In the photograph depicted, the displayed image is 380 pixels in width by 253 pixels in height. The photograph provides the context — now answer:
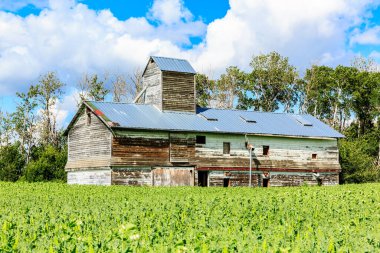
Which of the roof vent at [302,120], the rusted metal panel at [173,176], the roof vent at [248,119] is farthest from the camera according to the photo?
the roof vent at [302,120]

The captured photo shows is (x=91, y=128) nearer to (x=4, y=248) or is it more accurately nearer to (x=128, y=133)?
(x=128, y=133)

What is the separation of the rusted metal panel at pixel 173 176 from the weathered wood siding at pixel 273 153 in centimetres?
123

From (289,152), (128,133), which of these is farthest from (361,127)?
(128,133)

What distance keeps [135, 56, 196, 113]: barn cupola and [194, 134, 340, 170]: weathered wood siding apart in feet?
12.5

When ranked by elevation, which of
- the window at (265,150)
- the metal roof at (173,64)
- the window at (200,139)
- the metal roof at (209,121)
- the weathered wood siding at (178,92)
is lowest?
the window at (265,150)

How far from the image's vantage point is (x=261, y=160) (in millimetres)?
46906


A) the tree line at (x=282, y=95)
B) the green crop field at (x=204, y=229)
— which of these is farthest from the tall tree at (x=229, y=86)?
the green crop field at (x=204, y=229)

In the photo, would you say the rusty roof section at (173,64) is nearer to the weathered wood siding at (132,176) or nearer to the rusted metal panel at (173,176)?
the rusted metal panel at (173,176)

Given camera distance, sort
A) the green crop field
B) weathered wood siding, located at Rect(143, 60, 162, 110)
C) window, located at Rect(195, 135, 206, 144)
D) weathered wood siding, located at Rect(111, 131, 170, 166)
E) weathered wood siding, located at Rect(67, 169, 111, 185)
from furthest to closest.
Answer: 1. weathered wood siding, located at Rect(143, 60, 162, 110)
2. window, located at Rect(195, 135, 206, 144)
3. weathered wood siding, located at Rect(67, 169, 111, 185)
4. weathered wood siding, located at Rect(111, 131, 170, 166)
5. the green crop field

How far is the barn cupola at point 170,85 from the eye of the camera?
149 ft

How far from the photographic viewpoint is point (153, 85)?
46500mm

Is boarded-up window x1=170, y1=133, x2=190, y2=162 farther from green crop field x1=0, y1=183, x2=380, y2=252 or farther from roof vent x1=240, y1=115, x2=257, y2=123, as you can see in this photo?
green crop field x1=0, y1=183, x2=380, y2=252

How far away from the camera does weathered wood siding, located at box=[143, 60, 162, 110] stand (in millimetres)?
45562

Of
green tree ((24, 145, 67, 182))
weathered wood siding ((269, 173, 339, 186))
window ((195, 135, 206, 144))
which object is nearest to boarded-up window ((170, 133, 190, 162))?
window ((195, 135, 206, 144))
